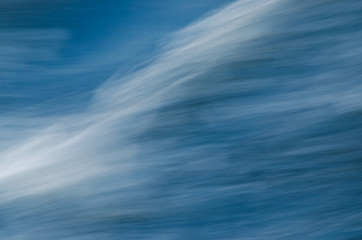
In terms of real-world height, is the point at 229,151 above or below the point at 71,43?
below

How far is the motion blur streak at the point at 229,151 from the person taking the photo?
54.9 inches

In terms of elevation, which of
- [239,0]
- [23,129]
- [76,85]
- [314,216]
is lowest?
[314,216]

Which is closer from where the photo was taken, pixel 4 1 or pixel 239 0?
pixel 239 0

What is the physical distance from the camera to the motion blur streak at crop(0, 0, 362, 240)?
4.58 ft

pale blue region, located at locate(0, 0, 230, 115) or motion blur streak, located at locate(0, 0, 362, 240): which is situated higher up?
pale blue region, located at locate(0, 0, 230, 115)

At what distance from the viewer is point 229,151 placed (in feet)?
4.82

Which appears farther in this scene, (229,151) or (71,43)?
(71,43)

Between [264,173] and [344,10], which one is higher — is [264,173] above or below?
below

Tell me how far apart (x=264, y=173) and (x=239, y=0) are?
2.42 feet

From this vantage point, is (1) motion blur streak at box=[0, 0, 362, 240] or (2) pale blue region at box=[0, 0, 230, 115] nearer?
(1) motion blur streak at box=[0, 0, 362, 240]

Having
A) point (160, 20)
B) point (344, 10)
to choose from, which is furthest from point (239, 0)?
point (344, 10)

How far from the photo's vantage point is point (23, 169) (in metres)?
1.73

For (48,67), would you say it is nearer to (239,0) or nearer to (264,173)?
(239,0)

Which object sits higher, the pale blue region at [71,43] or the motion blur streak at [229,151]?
the pale blue region at [71,43]
